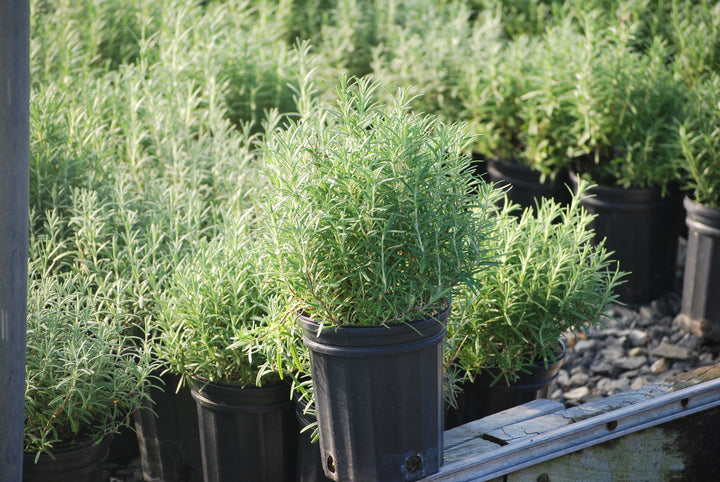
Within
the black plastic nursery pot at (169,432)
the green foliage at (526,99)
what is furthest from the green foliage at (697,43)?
the black plastic nursery pot at (169,432)

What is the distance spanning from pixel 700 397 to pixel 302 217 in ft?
4.83

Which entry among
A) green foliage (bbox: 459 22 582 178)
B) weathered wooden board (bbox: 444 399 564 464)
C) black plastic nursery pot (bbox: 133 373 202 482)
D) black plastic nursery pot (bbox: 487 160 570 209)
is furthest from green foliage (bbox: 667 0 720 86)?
black plastic nursery pot (bbox: 133 373 202 482)

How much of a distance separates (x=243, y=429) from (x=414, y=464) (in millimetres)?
583

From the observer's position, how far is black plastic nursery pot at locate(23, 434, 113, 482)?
210cm

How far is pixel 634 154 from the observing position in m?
3.94

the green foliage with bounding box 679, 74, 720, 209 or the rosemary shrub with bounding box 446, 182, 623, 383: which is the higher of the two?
the green foliage with bounding box 679, 74, 720, 209

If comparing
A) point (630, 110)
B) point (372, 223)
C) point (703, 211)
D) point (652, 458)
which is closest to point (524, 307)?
point (652, 458)

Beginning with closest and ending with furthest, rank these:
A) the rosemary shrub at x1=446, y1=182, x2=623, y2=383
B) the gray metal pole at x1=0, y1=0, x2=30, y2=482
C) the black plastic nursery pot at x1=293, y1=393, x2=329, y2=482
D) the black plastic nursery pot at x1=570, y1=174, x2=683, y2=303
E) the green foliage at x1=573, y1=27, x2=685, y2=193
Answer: the gray metal pole at x1=0, y1=0, x2=30, y2=482
the black plastic nursery pot at x1=293, y1=393, x2=329, y2=482
the rosemary shrub at x1=446, y1=182, x2=623, y2=383
the green foliage at x1=573, y1=27, x2=685, y2=193
the black plastic nursery pot at x1=570, y1=174, x2=683, y2=303

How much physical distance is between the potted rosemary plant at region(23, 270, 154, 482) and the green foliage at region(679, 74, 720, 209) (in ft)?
8.49

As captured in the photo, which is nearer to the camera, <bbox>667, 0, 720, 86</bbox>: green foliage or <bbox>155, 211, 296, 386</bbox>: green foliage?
<bbox>155, 211, 296, 386</bbox>: green foliage

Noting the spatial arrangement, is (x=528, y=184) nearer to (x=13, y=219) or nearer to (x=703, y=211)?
(x=703, y=211)

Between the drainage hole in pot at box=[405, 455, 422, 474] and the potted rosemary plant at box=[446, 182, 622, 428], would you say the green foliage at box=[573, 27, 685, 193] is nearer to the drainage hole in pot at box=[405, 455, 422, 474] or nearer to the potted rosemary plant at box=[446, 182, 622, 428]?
the potted rosemary plant at box=[446, 182, 622, 428]

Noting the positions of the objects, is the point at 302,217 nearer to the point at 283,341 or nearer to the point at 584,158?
the point at 283,341

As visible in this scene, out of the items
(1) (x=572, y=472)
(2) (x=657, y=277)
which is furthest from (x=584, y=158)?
(1) (x=572, y=472)
